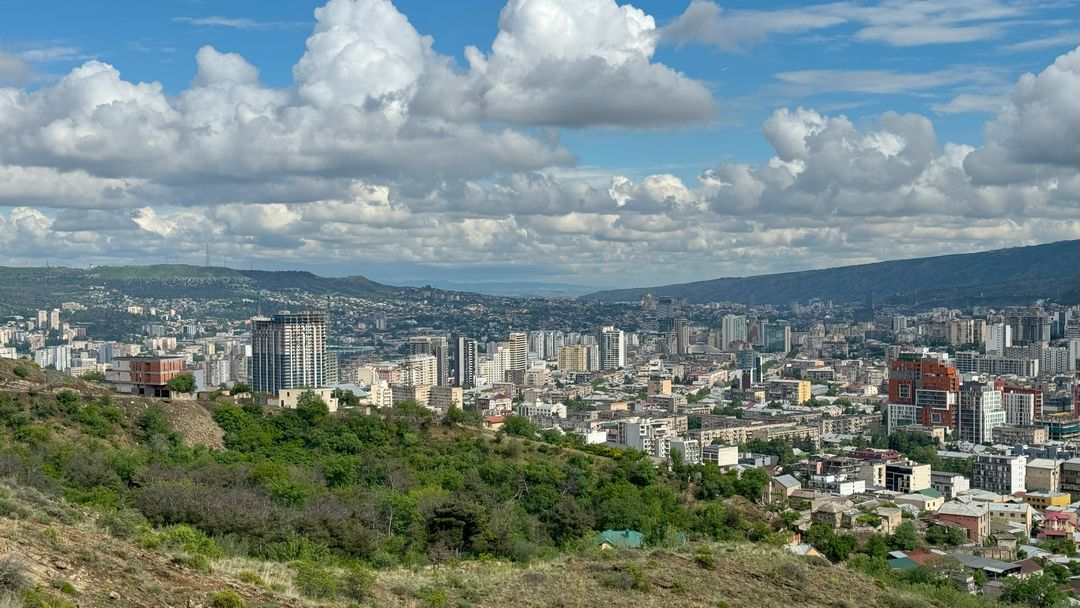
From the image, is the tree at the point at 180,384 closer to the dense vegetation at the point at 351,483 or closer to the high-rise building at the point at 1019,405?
the dense vegetation at the point at 351,483

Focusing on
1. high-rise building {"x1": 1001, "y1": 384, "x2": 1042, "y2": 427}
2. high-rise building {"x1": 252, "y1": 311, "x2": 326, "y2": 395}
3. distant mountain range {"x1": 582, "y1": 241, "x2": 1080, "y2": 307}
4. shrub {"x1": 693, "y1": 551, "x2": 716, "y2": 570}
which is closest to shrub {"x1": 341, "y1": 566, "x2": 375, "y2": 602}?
shrub {"x1": 693, "y1": 551, "x2": 716, "y2": 570}

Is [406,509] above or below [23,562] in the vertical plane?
below

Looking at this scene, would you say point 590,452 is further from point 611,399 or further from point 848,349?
point 848,349

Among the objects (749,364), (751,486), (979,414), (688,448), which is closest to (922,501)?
A: (751,486)

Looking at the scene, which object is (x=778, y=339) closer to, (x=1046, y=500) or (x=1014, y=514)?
(x=1046, y=500)

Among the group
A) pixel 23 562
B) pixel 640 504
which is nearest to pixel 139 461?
pixel 640 504

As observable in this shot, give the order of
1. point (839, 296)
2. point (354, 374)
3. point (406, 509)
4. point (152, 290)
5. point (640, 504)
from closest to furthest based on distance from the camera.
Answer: point (406, 509)
point (640, 504)
point (354, 374)
point (152, 290)
point (839, 296)
